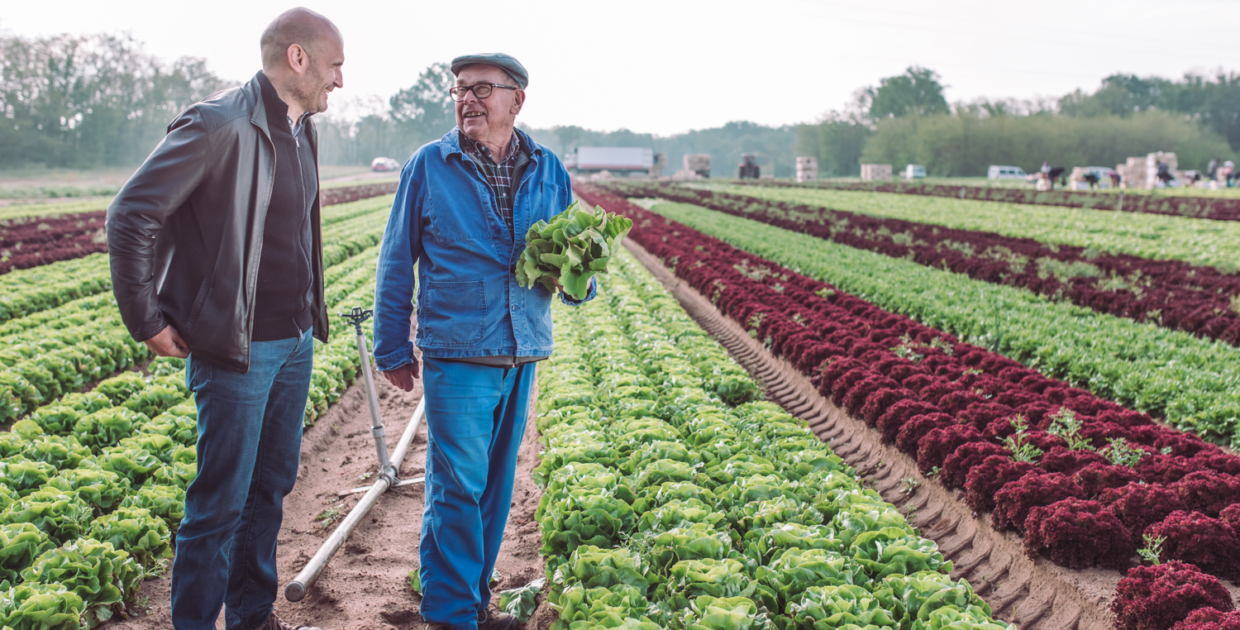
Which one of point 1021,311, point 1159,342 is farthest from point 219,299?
point 1021,311

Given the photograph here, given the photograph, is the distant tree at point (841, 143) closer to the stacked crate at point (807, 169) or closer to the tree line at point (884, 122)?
the tree line at point (884, 122)

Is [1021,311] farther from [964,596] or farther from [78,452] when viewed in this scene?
[78,452]

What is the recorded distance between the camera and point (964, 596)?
2.78 m

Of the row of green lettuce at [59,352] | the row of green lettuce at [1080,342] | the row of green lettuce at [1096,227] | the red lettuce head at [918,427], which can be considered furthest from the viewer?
the row of green lettuce at [1096,227]

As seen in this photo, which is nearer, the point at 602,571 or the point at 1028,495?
the point at 602,571

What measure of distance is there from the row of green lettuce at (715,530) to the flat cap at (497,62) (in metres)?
2.03

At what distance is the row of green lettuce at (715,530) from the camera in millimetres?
2717

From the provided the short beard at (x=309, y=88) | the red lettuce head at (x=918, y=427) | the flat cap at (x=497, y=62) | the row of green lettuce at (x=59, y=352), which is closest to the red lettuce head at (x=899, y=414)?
the red lettuce head at (x=918, y=427)

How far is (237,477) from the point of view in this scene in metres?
2.58

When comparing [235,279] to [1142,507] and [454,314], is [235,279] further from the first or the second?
[1142,507]

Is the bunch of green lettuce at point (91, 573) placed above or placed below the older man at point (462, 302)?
below

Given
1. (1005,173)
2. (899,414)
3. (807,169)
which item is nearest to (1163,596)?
(899,414)

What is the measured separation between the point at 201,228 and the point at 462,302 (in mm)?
917

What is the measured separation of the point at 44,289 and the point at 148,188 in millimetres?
11786
